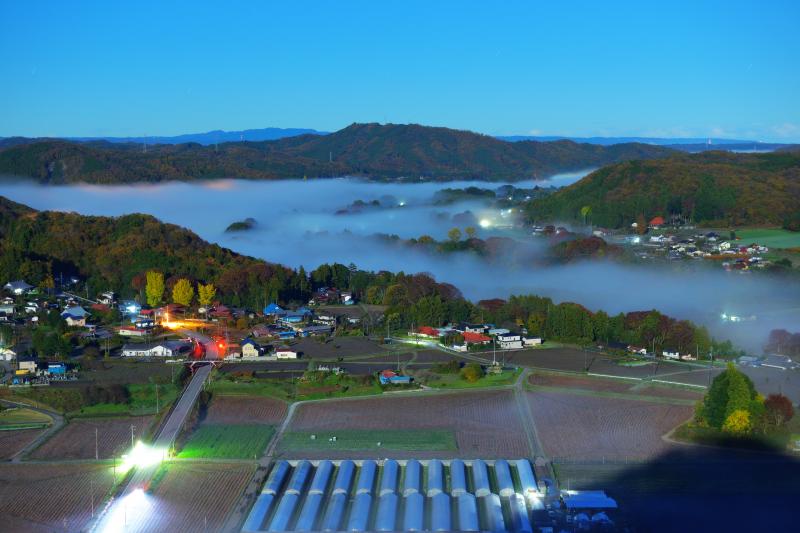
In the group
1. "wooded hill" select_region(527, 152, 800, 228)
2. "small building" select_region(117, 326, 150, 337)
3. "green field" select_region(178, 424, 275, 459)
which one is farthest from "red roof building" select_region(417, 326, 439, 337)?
"wooded hill" select_region(527, 152, 800, 228)

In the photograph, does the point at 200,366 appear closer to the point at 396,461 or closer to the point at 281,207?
the point at 396,461

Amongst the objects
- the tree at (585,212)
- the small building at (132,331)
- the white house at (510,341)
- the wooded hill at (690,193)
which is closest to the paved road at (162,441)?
the small building at (132,331)

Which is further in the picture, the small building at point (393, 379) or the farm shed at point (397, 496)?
the small building at point (393, 379)

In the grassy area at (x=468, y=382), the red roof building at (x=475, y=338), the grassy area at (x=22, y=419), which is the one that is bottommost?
the grassy area at (x=22, y=419)

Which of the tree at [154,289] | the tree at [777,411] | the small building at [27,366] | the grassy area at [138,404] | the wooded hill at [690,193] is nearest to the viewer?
the tree at [777,411]

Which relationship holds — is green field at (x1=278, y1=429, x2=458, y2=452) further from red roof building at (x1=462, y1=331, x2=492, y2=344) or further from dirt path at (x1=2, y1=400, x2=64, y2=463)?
red roof building at (x1=462, y1=331, x2=492, y2=344)

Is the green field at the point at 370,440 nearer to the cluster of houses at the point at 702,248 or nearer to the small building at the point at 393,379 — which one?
the small building at the point at 393,379
